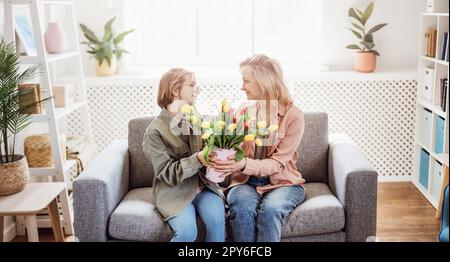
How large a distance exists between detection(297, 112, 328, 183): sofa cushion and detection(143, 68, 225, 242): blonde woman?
0.50 metres

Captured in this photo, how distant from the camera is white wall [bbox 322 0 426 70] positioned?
381 cm

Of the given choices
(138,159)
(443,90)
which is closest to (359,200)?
(138,159)

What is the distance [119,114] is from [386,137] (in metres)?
1.73

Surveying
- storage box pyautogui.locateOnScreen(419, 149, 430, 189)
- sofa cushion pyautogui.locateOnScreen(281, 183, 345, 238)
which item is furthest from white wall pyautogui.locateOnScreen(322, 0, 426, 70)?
sofa cushion pyautogui.locateOnScreen(281, 183, 345, 238)

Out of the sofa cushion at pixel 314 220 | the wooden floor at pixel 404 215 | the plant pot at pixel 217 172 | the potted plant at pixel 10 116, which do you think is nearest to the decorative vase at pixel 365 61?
the wooden floor at pixel 404 215

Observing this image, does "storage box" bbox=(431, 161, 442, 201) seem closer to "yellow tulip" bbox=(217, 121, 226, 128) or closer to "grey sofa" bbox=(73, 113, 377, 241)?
"grey sofa" bbox=(73, 113, 377, 241)

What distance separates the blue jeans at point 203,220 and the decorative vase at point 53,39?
1440 millimetres

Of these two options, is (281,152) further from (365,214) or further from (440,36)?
(440,36)

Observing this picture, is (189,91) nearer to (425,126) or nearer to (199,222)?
(199,222)

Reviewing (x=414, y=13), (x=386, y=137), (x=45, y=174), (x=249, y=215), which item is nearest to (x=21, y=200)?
(x=45, y=174)

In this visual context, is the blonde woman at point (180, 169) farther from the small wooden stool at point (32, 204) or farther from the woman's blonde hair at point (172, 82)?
the small wooden stool at point (32, 204)

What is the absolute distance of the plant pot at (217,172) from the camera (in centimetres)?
214

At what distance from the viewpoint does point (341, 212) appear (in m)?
2.31

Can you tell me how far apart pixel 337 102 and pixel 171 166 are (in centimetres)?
182
